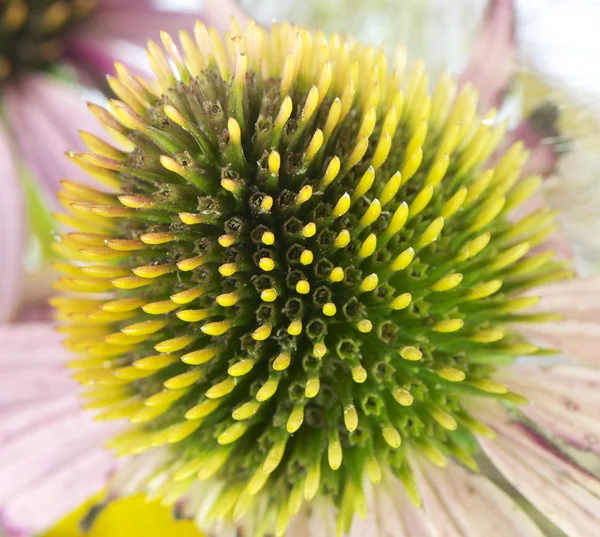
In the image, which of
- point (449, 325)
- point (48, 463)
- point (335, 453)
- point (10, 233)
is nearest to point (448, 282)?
point (449, 325)

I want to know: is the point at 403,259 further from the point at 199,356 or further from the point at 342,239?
the point at 199,356

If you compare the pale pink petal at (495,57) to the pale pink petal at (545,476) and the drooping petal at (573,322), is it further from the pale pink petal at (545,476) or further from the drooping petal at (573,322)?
the pale pink petal at (545,476)

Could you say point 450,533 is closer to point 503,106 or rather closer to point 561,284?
point 561,284

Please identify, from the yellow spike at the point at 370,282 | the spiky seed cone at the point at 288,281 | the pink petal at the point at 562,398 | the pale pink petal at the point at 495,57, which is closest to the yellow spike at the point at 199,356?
the spiky seed cone at the point at 288,281

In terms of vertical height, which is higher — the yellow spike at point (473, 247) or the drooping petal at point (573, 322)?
the yellow spike at point (473, 247)

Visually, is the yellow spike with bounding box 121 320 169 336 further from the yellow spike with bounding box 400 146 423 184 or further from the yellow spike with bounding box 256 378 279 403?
the yellow spike with bounding box 400 146 423 184

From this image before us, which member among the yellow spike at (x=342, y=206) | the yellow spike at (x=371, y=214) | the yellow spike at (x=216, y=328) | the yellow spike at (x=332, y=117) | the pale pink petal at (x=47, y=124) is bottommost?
the yellow spike at (x=216, y=328)

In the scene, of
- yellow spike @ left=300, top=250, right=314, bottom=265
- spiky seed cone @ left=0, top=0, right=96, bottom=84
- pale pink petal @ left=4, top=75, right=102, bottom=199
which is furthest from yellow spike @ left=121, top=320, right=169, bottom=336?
spiky seed cone @ left=0, top=0, right=96, bottom=84
